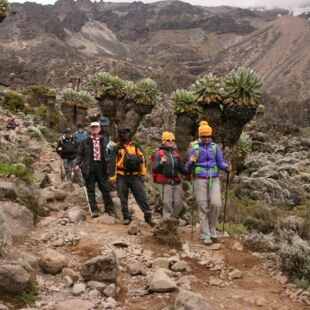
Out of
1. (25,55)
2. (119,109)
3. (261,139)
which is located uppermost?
(25,55)

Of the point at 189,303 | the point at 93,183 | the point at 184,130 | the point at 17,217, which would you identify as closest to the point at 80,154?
the point at 93,183

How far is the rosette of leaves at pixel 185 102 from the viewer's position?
14.1 metres

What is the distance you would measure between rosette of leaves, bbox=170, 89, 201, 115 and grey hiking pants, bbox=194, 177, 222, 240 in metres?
6.49

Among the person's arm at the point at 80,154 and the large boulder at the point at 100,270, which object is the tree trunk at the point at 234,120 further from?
the large boulder at the point at 100,270

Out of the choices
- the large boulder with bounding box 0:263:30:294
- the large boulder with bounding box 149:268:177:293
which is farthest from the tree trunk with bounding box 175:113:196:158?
the large boulder with bounding box 0:263:30:294

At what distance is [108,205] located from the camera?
9172mm

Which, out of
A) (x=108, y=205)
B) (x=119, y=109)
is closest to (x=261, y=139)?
(x=119, y=109)

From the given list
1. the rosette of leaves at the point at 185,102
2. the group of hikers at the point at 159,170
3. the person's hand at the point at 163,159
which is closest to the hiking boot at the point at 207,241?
the group of hikers at the point at 159,170

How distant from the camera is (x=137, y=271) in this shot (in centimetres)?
623

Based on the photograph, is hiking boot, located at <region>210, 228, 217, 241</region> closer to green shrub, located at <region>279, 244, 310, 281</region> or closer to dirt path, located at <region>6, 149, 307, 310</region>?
dirt path, located at <region>6, 149, 307, 310</region>

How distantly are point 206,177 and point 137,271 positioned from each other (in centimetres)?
224

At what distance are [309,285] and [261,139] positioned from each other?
29233 mm

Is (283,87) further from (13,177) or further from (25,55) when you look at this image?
(13,177)

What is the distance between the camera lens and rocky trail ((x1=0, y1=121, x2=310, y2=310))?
17.7 ft
